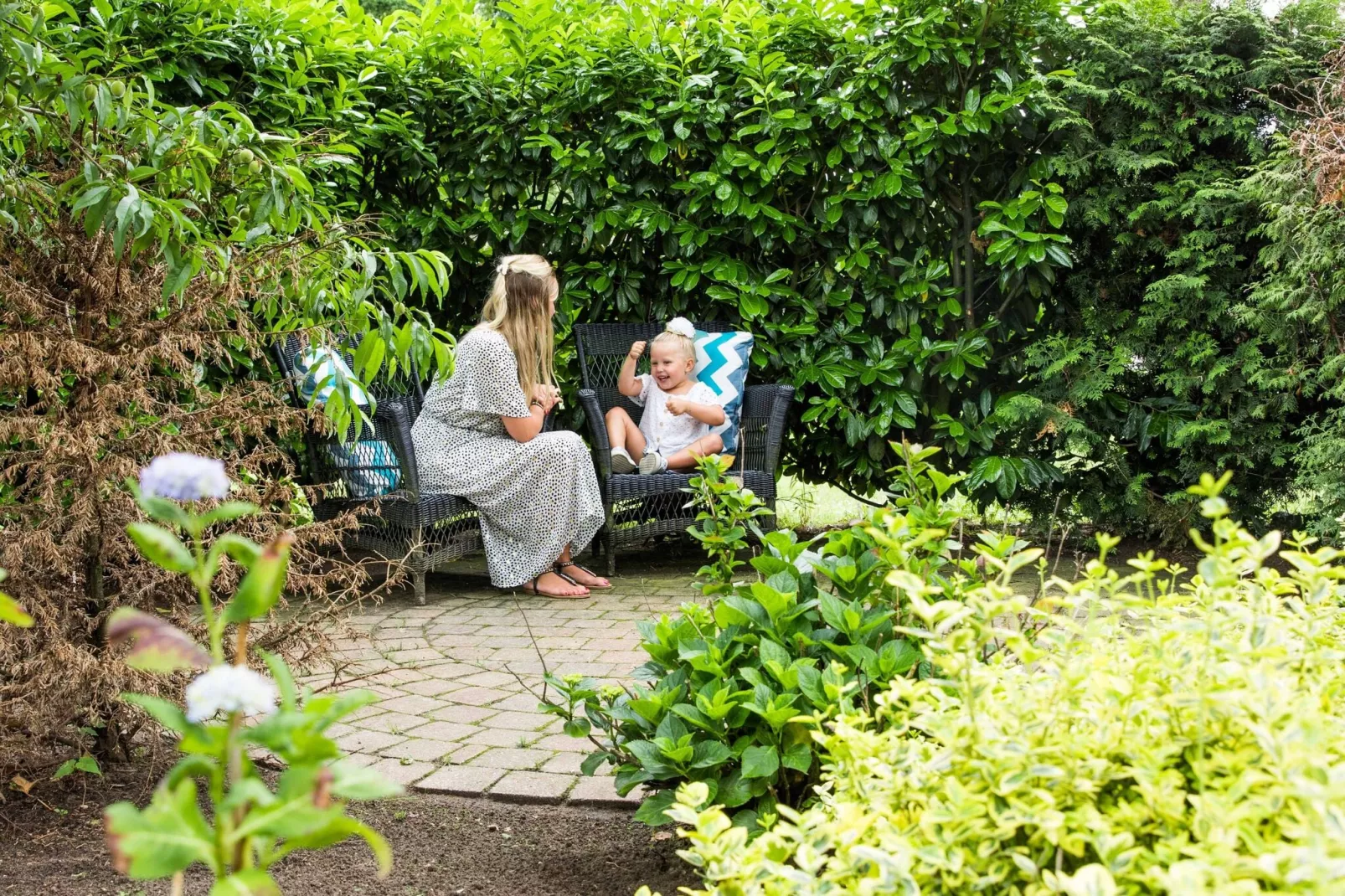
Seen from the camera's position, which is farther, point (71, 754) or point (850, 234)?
point (850, 234)

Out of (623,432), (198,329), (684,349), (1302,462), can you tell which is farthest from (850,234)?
(198,329)

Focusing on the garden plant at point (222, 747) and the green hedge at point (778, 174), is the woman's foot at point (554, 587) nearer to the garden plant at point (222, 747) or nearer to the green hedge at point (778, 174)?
the green hedge at point (778, 174)

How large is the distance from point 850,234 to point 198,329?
3805mm

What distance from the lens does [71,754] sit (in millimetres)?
2531

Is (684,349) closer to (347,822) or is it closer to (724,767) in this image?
(724,767)

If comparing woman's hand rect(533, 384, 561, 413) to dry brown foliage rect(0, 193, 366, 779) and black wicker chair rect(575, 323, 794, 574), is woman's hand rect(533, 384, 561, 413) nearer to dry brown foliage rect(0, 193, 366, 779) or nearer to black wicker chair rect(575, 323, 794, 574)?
black wicker chair rect(575, 323, 794, 574)

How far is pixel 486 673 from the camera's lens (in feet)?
12.4

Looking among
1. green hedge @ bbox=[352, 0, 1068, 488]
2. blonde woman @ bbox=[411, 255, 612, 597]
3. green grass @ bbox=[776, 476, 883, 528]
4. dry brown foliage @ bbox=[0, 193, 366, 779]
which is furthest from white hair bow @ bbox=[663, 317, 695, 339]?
dry brown foliage @ bbox=[0, 193, 366, 779]

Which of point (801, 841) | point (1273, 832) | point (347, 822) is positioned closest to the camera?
point (347, 822)

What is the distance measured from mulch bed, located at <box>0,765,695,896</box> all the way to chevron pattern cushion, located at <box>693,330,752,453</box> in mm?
3291

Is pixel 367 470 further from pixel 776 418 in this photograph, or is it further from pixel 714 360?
pixel 776 418

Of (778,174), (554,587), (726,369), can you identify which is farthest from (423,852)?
(778,174)

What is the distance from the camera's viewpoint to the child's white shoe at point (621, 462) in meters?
5.51

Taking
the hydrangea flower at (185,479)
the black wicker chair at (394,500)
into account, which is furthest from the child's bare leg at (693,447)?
the hydrangea flower at (185,479)
